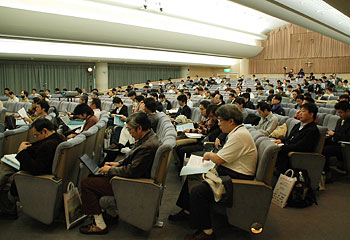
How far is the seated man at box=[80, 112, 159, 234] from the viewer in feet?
9.26

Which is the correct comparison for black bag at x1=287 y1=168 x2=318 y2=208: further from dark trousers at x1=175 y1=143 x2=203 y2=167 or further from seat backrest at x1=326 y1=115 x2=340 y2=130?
seat backrest at x1=326 y1=115 x2=340 y2=130

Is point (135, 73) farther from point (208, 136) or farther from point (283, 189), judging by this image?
point (283, 189)

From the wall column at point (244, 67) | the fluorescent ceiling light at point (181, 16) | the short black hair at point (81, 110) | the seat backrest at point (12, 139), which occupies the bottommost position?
the seat backrest at point (12, 139)

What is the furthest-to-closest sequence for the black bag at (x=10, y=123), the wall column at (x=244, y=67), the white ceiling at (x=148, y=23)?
the wall column at (x=244, y=67)
the white ceiling at (x=148, y=23)
the black bag at (x=10, y=123)

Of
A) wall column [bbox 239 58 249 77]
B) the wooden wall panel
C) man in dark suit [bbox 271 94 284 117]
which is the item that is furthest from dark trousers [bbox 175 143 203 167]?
wall column [bbox 239 58 249 77]

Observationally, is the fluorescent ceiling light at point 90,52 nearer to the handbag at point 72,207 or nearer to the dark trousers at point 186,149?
the dark trousers at point 186,149

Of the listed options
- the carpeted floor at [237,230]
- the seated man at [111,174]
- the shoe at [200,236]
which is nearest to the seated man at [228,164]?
the shoe at [200,236]

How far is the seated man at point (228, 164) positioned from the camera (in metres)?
2.73

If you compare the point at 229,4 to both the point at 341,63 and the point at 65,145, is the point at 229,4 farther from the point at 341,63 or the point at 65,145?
the point at 65,145

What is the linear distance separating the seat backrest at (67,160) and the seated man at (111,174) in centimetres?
28

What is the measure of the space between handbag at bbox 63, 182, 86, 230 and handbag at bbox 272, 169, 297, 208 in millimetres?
2304

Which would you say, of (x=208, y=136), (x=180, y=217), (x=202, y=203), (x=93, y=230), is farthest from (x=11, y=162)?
(x=208, y=136)

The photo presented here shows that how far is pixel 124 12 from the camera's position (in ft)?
54.4

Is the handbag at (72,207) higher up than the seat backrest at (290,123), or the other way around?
the seat backrest at (290,123)
